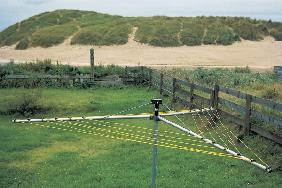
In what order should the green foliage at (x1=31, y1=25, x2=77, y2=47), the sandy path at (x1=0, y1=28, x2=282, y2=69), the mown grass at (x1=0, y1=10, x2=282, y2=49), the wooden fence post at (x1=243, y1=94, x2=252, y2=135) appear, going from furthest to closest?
the green foliage at (x1=31, y1=25, x2=77, y2=47)
the mown grass at (x1=0, y1=10, x2=282, y2=49)
the sandy path at (x1=0, y1=28, x2=282, y2=69)
the wooden fence post at (x1=243, y1=94, x2=252, y2=135)

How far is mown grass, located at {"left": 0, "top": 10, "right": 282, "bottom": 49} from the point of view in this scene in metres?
59.7

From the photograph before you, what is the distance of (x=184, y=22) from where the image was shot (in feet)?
229

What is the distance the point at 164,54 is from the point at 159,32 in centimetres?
1119

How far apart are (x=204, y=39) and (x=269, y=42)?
962 cm

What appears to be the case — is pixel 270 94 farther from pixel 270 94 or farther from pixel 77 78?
pixel 77 78

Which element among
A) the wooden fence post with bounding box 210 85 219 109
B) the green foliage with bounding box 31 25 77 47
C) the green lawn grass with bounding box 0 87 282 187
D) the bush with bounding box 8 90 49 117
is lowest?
the green lawn grass with bounding box 0 87 282 187

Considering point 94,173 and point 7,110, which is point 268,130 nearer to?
point 94,173

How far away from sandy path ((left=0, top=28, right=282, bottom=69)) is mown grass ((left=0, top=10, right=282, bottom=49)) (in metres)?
1.70

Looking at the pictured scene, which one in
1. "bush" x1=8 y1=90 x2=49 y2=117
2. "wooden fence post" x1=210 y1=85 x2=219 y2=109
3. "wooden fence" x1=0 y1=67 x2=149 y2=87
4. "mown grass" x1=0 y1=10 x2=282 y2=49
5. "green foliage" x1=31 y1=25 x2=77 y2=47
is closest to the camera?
"wooden fence post" x1=210 y1=85 x2=219 y2=109

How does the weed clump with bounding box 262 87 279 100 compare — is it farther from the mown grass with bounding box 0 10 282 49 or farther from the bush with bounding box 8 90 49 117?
the mown grass with bounding box 0 10 282 49

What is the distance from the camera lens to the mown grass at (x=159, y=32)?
196ft

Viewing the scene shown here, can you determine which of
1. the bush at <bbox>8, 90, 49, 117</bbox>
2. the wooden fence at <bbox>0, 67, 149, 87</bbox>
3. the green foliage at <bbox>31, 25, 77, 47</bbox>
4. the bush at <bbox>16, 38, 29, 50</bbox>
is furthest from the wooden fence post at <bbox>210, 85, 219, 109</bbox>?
the bush at <bbox>16, 38, 29, 50</bbox>

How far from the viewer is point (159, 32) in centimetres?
6228

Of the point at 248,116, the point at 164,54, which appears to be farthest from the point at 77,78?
the point at 164,54
